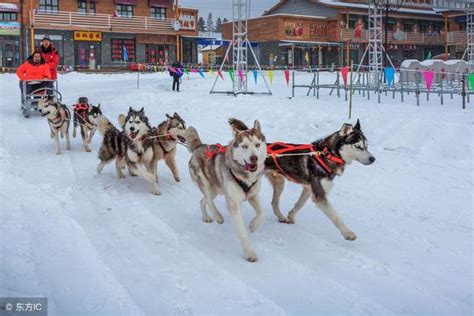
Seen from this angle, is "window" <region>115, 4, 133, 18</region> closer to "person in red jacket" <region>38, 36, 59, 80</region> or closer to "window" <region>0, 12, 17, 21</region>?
"window" <region>0, 12, 17, 21</region>

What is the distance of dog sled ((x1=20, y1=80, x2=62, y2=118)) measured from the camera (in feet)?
45.6

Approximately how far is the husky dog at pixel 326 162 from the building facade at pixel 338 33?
38.4m

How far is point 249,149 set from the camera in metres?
4.49

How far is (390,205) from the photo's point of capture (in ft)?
20.6

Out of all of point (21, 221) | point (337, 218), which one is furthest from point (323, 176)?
point (21, 221)

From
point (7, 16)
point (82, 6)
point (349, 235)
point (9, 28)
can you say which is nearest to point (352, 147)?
point (349, 235)

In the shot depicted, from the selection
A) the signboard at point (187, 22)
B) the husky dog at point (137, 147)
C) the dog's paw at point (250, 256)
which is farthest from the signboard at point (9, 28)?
the dog's paw at point (250, 256)

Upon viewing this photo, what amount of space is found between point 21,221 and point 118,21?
3470 cm

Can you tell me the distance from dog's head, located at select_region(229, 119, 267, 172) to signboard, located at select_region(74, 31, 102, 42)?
3449cm

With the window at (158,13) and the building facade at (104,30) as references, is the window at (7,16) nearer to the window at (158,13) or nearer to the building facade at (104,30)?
the building facade at (104,30)

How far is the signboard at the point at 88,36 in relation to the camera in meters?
36.2

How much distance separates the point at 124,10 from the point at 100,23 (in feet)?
9.97

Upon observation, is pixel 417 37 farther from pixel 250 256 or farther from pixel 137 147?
pixel 250 256

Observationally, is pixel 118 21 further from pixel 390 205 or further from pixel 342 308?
pixel 342 308
